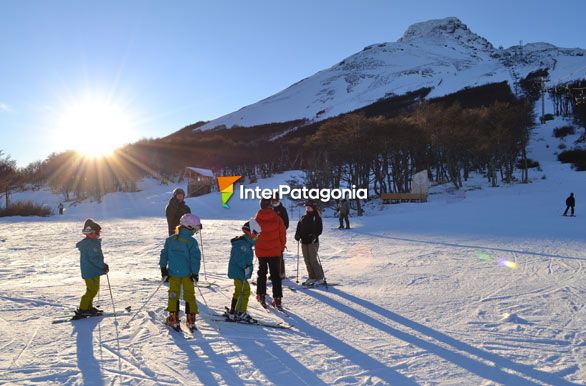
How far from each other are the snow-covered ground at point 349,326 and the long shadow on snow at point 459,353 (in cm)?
2

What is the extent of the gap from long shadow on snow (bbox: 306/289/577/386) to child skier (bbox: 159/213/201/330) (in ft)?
7.70

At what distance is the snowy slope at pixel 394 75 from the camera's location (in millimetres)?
103500

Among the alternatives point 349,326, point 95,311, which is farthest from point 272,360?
point 95,311

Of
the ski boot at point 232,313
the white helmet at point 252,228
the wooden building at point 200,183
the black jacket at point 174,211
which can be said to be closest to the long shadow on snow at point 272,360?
the ski boot at point 232,313

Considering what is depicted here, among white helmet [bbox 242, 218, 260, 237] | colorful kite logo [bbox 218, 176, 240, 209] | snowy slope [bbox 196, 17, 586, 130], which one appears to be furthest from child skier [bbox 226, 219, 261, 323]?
snowy slope [bbox 196, 17, 586, 130]

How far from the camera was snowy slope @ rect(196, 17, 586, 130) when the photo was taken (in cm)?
10350

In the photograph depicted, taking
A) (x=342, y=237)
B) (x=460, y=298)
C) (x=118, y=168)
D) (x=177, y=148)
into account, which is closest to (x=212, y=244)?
(x=342, y=237)

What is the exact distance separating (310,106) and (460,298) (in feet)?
365

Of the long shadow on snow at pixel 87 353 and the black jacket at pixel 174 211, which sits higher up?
the black jacket at pixel 174 211

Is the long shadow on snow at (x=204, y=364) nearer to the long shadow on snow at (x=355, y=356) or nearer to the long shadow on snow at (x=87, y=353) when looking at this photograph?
the long shadow on snow at (x=87, y=353)

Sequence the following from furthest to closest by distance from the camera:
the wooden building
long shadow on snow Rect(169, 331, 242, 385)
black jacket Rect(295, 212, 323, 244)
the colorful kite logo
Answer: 1. the wooden building
2. the colorful kite logo
3. black jacket Rect(295, 212, 323, 244)
4. long shadow on snow Rect(169, 331, 242, 385)

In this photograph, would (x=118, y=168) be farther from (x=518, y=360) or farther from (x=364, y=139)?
(x=518, y=360)

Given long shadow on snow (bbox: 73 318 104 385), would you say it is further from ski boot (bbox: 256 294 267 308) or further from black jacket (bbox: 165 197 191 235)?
black jacket (bbox: 165 197 191 235)

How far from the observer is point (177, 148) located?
7138 centimetres
